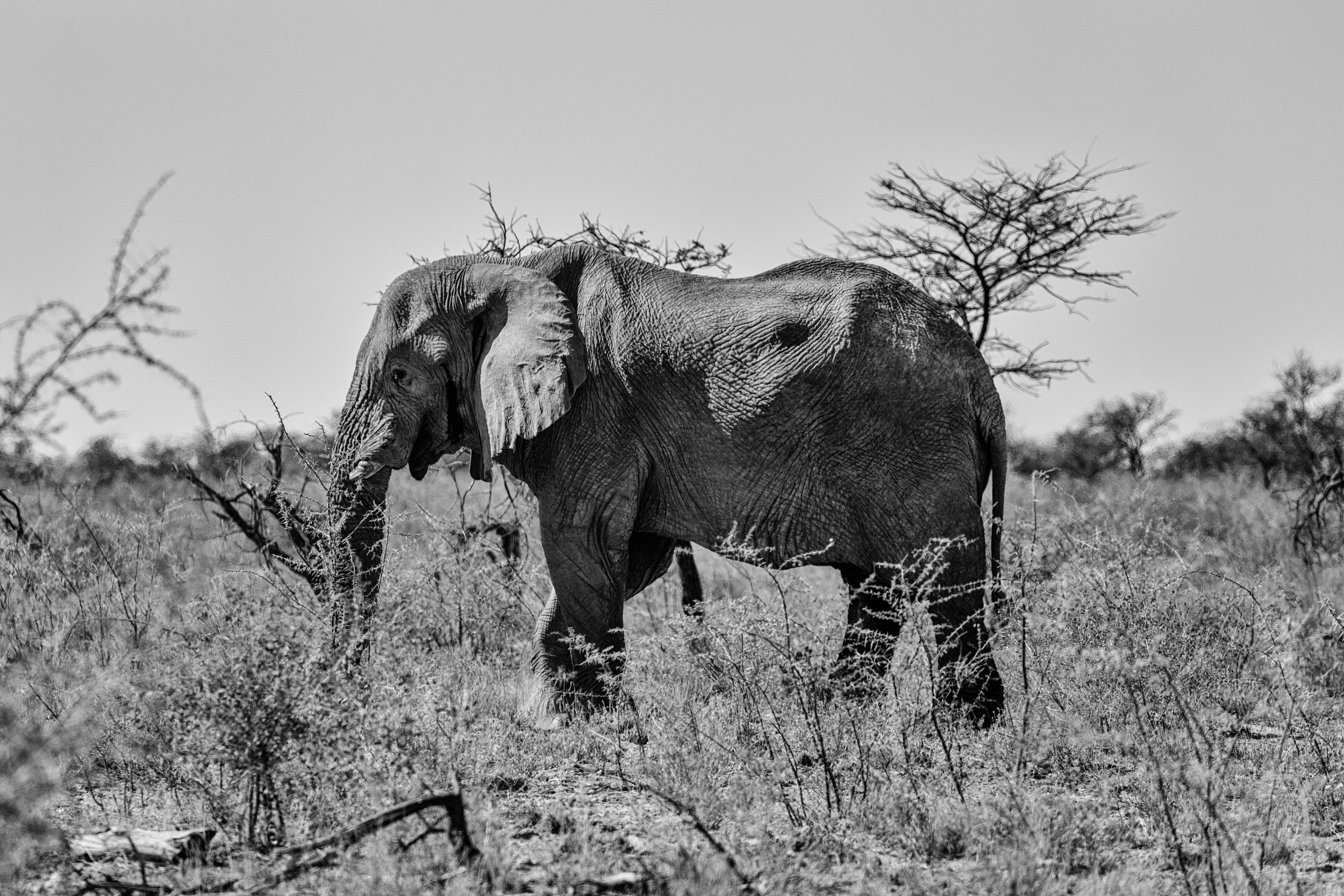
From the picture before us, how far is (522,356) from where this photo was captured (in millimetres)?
6449

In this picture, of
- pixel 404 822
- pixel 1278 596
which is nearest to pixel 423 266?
pixel 404 822

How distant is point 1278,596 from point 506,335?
179 inches

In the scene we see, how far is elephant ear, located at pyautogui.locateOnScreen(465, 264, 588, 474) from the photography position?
6.35m

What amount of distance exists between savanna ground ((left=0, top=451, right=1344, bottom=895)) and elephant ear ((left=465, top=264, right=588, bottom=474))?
1.02 meters

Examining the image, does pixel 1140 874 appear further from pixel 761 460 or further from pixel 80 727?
pixel 80 727

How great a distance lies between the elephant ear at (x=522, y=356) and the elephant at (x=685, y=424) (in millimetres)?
12

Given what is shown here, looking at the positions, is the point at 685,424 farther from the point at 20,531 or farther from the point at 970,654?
the point at 20,531

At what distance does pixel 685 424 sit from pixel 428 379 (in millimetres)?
1356

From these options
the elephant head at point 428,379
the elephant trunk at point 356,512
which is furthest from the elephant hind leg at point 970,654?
the elephant trunk at point 356,512

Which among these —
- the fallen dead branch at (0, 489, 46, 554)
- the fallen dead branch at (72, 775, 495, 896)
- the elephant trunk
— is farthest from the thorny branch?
the fallen dead branch at (0, 489, 46, 554)

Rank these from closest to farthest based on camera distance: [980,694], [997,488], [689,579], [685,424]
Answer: [980,694] < [685,424] < [997,488] < [689,579]

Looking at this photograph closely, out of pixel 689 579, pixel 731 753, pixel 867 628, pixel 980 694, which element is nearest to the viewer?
pixel 731 753

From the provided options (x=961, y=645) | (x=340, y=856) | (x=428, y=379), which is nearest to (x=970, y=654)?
(x=961, y=645)

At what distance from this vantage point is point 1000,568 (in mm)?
6594
